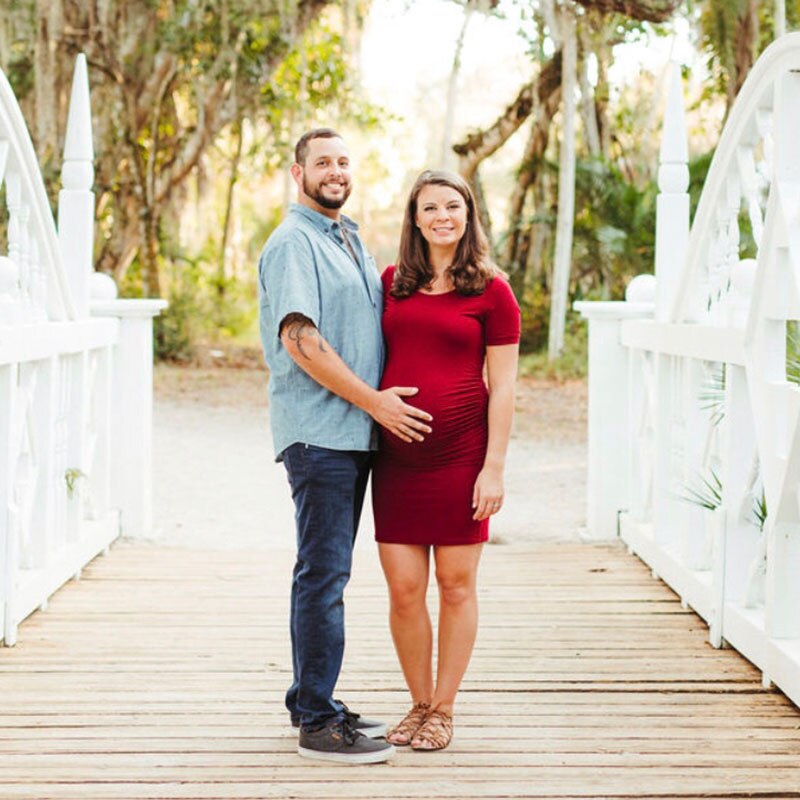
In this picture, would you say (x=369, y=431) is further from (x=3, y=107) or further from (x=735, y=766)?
(x=3, y=107)

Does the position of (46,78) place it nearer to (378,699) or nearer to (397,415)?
(378,699)

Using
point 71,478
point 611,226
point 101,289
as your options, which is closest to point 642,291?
point 101,289

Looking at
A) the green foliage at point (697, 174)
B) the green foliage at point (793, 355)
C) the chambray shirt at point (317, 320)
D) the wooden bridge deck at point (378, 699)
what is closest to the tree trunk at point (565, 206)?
the green foliage at point (697, 174)

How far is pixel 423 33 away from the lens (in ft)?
121

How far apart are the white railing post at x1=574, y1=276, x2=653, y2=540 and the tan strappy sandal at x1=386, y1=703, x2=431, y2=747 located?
3212mm

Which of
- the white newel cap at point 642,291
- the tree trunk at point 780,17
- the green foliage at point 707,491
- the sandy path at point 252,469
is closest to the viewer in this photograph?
the green foliage at point 707,491

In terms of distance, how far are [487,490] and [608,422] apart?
335cm

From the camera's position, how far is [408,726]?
11.8 ft

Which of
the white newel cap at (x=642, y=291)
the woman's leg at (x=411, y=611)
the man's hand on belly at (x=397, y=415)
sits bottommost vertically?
the woman's leg at (x=411, y=611)

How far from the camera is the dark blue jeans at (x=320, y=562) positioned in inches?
137

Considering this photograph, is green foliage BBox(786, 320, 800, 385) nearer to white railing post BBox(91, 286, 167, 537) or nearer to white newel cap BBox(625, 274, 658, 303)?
white newel cap BBox(625, 274, 658, 303)

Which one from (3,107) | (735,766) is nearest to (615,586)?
(735,766)

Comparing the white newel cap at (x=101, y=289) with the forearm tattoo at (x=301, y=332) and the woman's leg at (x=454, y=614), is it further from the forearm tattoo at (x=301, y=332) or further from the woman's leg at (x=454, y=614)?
the woman's leg at (x=454, y=614)

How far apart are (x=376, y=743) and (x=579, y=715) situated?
65 cm
